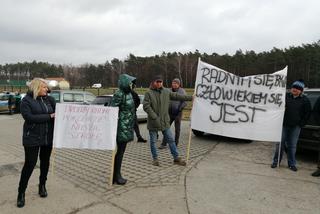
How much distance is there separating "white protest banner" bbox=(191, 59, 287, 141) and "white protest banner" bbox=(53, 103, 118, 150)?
90.1 inches

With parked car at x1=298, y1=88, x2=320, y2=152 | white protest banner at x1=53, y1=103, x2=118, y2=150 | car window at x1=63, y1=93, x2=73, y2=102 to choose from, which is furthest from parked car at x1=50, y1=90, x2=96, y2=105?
parked car at x1=298, y1=88, x2=320, y2=152

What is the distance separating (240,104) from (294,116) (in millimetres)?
1106

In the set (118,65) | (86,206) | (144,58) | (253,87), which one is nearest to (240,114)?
(253,87)

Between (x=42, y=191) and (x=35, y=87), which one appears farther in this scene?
(x=42, y=191)

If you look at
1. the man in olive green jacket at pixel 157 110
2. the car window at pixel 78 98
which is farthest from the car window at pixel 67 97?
the man in olive green jacket at pixel 157 110

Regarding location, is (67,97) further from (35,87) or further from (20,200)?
(20,200)

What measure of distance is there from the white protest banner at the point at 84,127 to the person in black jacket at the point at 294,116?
3.51 metres

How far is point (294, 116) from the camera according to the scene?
6.14 metres

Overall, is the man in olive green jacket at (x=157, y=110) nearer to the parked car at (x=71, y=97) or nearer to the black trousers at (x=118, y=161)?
the black trousers at (x=118, y=161)

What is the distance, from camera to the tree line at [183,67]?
61.2 meters

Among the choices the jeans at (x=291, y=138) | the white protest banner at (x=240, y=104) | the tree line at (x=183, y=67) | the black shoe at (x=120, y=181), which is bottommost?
the black shoe at (x=120, y=181)

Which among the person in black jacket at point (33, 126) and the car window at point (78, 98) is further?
the car window at point (78, 98)

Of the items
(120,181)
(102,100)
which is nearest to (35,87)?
(120,181)

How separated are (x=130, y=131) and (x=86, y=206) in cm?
143
